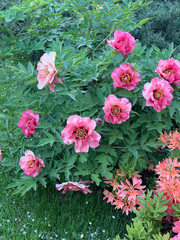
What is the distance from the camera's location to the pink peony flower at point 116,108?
1.87 metres

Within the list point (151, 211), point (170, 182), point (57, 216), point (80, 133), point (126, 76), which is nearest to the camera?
point (151, 211)

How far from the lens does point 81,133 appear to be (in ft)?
5.96

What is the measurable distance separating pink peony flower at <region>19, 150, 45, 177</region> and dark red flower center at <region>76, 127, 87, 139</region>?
41 cm

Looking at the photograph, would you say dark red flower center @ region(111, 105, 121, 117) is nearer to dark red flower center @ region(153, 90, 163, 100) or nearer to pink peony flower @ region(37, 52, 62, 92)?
dark red flower center @ region(153, 90, 163, 100)

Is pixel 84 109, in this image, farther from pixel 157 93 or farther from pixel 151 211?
pixel 151 211

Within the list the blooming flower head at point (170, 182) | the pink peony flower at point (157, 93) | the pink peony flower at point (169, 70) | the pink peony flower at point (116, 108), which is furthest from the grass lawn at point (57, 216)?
the pink peony flower at point (169, 70)

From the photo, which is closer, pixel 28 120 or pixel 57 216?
pixel 28 120

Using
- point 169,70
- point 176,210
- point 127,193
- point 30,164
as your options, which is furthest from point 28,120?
point 176,210

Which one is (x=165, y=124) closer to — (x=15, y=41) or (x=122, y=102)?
(x=122, y=102)

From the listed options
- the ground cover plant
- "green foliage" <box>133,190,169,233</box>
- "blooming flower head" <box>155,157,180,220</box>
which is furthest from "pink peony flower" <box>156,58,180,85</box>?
"green foliage" <box>133,190,169,233</box>

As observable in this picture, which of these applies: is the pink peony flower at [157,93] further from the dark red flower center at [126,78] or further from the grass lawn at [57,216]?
the grass lawn at [57,216]

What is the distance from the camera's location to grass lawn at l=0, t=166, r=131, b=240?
2131 mm

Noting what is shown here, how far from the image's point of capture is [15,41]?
2.40 m

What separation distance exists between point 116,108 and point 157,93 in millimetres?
262
